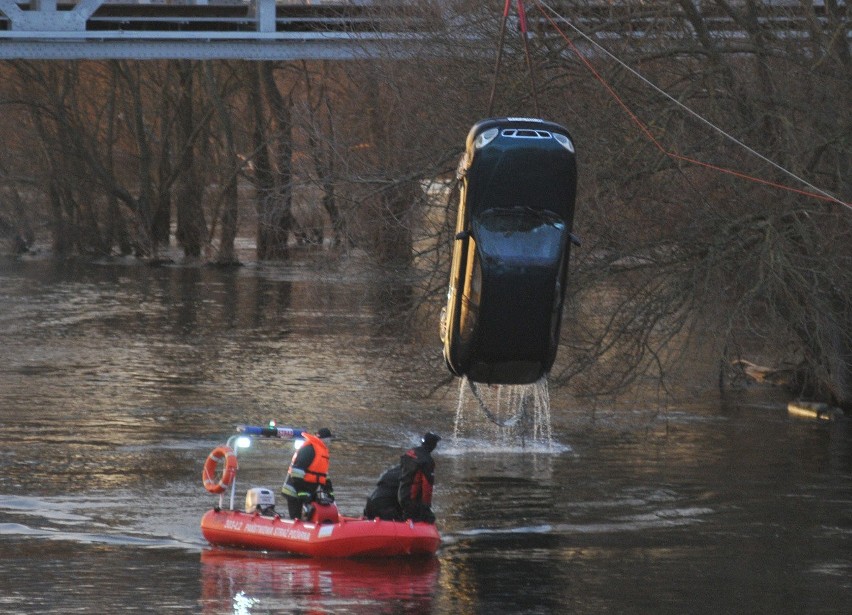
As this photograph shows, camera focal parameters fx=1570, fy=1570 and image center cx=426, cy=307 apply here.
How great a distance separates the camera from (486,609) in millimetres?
16719

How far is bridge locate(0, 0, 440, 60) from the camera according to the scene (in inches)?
1223

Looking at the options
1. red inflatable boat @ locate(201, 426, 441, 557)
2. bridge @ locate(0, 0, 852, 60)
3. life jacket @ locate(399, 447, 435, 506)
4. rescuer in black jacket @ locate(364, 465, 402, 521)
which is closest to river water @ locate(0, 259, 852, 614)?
red inflatable boat @ locate(201, 426, 441, 557)

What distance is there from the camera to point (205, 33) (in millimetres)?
33000

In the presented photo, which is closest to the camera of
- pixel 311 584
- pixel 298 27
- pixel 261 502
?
pixel 311 584

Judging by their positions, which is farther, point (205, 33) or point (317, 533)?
point (205, 33)

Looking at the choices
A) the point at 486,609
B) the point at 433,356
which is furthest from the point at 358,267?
the point at 486,609

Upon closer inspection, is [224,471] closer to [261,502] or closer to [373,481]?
[261,502]

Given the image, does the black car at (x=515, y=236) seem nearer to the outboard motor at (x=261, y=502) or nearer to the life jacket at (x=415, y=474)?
the life jacket at (x=415, y=474)

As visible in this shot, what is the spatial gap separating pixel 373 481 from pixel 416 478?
4830 millimetres

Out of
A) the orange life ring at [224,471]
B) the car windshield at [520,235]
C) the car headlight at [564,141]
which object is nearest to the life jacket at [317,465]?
the orange life ring at [224,471]

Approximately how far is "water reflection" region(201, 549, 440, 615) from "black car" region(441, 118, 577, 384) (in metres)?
2.81

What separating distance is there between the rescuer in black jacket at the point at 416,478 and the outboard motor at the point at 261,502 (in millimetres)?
1681

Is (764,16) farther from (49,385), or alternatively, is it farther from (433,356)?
(49,385)

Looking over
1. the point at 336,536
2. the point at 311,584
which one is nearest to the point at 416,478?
the point at 336,536
